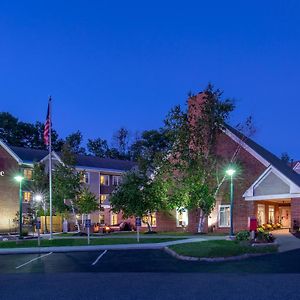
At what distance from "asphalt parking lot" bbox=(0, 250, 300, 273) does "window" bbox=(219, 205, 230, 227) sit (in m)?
17.1

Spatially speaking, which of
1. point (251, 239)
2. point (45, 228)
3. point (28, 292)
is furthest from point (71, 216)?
point (28, 292)

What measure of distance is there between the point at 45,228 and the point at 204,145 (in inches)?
688

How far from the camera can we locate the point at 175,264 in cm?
1895

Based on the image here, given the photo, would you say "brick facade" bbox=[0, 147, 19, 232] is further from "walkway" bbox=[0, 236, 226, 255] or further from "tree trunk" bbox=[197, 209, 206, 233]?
"walkway" bbox=[0, 236, 226, 255]

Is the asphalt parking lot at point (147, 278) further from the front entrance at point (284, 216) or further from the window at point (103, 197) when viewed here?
the window at point (103, 197)

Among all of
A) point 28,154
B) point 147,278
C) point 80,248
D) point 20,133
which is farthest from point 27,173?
point 147,278

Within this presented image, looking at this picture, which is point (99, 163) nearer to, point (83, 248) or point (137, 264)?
point (83, 248)

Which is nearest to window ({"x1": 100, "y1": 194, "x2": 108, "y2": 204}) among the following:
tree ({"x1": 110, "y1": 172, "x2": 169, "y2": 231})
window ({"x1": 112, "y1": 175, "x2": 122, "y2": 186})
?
window ({"x1": 112, "y1": 175, "x2": 122, "y2": 186})

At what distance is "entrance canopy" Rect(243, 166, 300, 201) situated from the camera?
35.8 m

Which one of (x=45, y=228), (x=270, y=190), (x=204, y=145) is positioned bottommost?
(x=45, y=228)

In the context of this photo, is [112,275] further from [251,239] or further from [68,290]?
[251,239]

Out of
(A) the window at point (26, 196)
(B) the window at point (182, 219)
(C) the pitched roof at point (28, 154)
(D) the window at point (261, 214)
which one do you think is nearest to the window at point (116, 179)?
(C) the pitched roof at point (28, 154)

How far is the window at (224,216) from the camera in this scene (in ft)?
131

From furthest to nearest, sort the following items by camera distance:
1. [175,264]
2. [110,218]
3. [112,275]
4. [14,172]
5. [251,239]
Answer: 1. [110,218]
2. [14,172]
3. [251,239]
4. [175,264]
5. [112,275]
